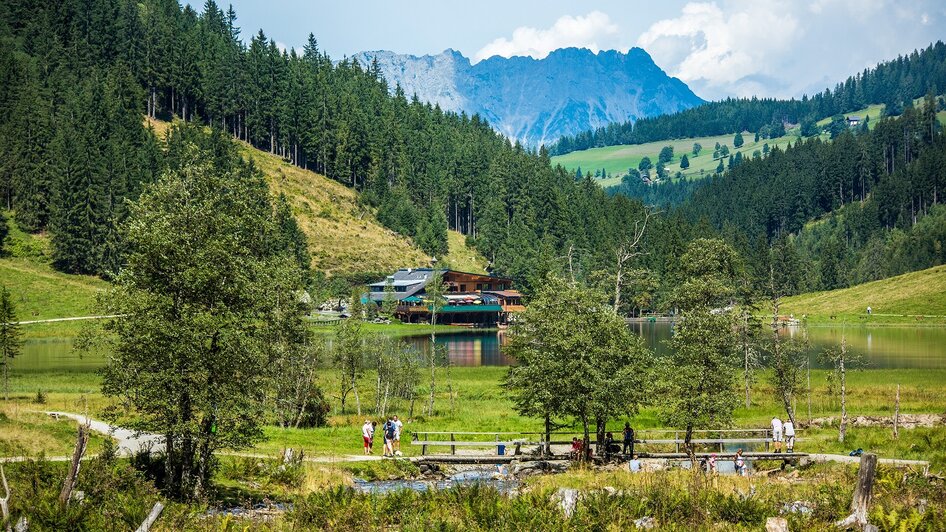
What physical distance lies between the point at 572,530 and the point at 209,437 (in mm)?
13684

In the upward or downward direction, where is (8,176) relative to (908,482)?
upward

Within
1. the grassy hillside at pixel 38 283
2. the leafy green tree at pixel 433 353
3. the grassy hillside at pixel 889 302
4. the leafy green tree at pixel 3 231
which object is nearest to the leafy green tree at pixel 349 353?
the leafy green tree at pixel 433 353

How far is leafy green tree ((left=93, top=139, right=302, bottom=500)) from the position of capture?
3059 cm

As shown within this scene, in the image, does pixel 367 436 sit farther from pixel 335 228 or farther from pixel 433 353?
pixel 335 228

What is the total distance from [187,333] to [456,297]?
145 metres

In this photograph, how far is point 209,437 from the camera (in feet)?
102

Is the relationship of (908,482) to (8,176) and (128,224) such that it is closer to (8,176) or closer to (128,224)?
(128,224)

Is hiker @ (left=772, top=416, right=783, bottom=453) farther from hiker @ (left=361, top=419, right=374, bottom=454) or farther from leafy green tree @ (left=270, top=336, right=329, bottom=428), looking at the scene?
leafy green tree @ (left=270, top=336, right=329, bottom=428)

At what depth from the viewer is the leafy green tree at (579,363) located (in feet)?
143

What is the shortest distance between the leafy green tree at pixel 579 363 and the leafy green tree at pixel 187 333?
15.9 metres

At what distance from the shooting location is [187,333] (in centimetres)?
3067

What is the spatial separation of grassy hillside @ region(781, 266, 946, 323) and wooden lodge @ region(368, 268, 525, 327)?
57563 mm

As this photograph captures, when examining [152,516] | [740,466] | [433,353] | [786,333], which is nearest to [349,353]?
[433,353]

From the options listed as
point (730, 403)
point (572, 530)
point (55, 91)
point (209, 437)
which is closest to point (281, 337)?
point (209, 437)
